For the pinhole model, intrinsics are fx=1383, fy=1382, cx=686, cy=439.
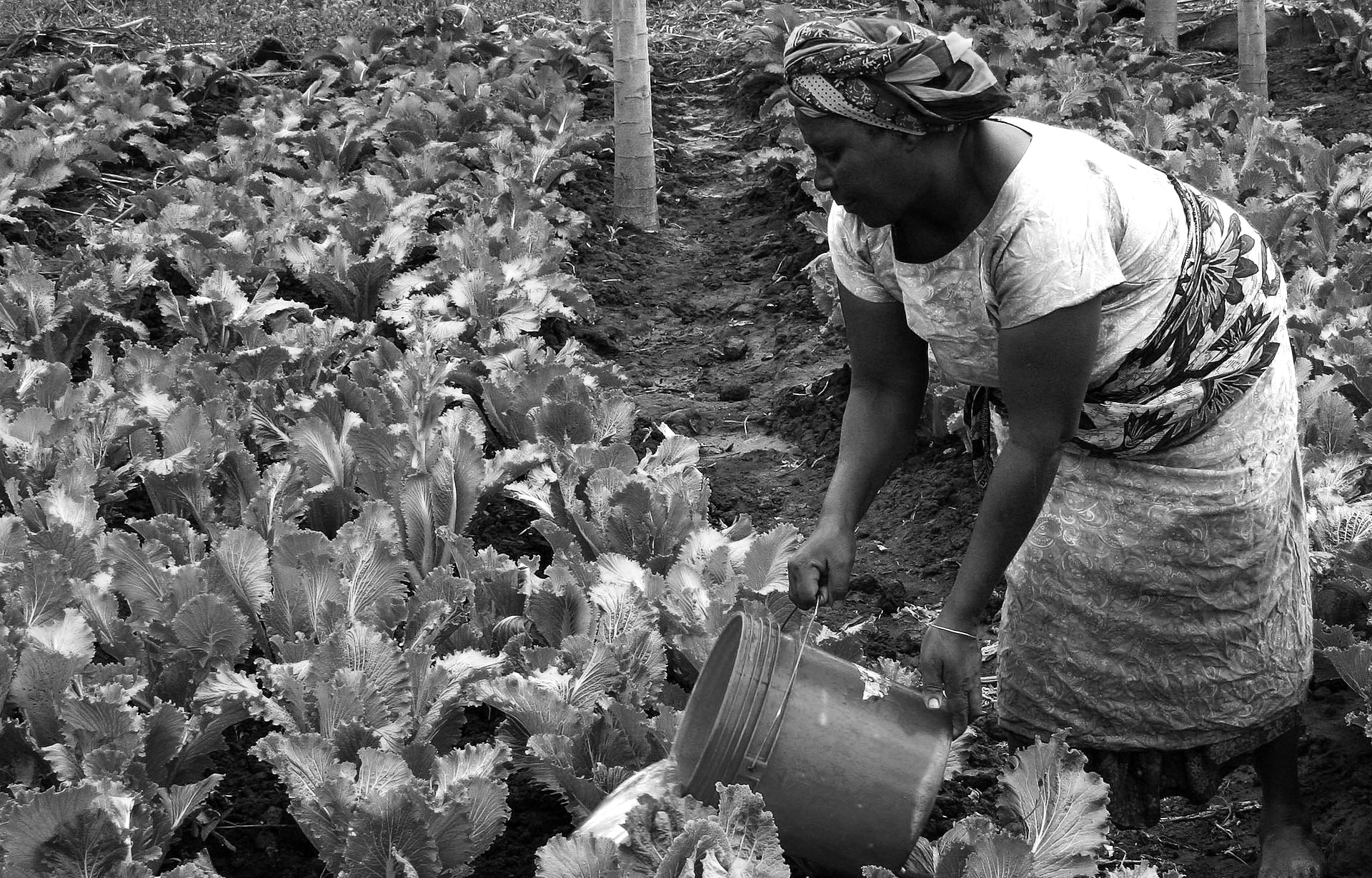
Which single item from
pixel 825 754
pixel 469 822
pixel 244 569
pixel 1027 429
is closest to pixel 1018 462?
pixel 1027 429

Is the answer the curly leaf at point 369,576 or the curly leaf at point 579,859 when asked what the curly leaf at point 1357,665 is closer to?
the curly leaf at point 579,859

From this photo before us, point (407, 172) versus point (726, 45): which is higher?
point (407, 172)

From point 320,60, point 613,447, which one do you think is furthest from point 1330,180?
point 320,60

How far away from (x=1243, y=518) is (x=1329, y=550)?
891mm

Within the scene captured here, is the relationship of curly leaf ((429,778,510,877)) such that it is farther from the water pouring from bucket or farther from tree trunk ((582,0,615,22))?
tree trunk ((582,0,615,22))

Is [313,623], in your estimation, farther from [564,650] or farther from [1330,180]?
[1330,180]

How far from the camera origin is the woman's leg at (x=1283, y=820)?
8.19 feet

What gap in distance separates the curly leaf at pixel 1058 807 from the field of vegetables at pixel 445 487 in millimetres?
14

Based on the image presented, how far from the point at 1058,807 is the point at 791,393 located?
317cm

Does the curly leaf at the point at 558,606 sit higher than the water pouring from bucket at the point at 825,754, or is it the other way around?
the water pouring from bucket at the point at 825,754

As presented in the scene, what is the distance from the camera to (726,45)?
12148mm

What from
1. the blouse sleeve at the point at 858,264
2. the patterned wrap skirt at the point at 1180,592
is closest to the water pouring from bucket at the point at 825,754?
the patterned wrap skirt at the point at 1180,592

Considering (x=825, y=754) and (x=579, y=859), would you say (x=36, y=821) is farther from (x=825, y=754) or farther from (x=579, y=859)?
(x=825, y=754)

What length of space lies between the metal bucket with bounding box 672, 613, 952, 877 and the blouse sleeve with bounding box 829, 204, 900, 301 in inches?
22.9
